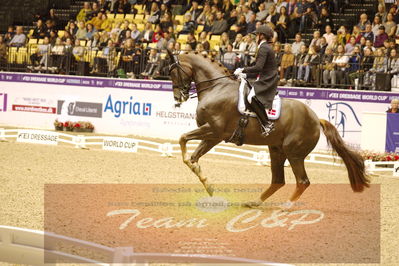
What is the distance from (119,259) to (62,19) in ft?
73.8

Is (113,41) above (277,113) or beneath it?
above

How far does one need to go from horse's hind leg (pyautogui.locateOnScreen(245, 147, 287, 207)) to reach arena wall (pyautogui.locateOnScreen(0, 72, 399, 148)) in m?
8.17

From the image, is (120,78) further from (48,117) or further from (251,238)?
(251,238)

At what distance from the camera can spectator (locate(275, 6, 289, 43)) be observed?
65.1 ft

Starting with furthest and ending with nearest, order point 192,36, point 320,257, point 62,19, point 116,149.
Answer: point 62,19 < point 192,36 < point 116,149 < point 320,257

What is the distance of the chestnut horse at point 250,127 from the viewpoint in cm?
927

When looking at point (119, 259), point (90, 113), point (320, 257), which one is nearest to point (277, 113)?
point (320, 257)

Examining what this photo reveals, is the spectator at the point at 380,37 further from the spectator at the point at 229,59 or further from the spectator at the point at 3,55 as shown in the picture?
the spectator at the point at 3,55

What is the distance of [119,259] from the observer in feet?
16.6

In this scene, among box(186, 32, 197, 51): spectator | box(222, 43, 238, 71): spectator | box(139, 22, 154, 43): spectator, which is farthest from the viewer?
box(139, 22, 154, 43): spectator

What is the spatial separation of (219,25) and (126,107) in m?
4.03

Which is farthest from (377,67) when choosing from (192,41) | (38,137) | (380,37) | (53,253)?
(53,253)

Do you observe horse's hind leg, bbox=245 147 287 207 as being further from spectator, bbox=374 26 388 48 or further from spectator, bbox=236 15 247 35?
spectator, bbox=236 15 247 35

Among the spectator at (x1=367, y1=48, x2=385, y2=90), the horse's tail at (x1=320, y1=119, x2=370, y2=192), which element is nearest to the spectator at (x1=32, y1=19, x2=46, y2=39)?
the spectator at (x1=367, y1=48, x2=385, y2=90)
